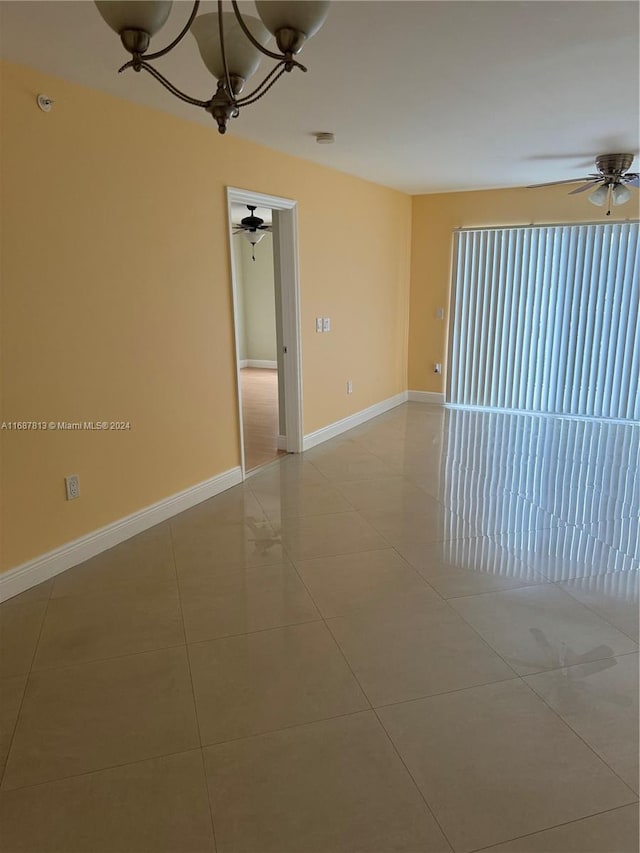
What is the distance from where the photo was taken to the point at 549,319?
616 cm

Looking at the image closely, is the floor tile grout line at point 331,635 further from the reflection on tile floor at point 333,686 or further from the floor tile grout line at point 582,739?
the floor tile grout line at point 582,739

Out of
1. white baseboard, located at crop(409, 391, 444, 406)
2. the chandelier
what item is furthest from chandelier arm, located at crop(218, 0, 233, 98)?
white baseboard, located at crop(409, 391, 444, 406)

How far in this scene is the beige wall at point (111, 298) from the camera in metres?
2.65

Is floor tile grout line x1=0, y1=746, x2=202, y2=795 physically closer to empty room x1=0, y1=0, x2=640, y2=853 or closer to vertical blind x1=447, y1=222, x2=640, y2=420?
empty room x1=0, y1=0, x2=640, y2=853

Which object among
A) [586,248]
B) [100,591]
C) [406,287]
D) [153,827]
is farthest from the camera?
[406,287]

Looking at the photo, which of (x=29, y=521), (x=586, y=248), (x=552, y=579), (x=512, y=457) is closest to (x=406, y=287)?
(x=586, y=248)

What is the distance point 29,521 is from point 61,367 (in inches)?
30.8

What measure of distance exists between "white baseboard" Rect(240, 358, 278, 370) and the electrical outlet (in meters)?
7.02

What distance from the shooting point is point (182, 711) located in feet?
6.54

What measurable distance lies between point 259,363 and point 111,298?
6.99 m

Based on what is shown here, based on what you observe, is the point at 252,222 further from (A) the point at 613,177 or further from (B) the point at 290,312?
(A) the point at 613,177

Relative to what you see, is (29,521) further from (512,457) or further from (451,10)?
(512,457)

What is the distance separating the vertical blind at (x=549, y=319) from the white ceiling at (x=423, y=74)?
182cm

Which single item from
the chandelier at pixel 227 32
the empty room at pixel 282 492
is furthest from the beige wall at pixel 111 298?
the chandelier at pixel 227 32
